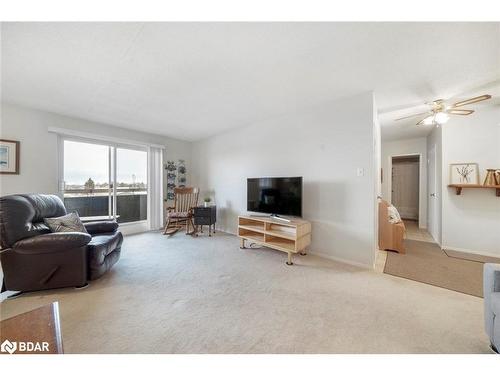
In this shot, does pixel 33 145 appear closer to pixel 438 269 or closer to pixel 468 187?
pixel 438 269

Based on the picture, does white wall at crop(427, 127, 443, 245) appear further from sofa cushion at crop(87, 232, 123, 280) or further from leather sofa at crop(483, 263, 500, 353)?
sofa cushion at crop(87, 232, 123, 280)

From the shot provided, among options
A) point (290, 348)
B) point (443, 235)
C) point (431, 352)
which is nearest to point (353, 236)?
point (431, 352)

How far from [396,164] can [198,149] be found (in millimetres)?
5965

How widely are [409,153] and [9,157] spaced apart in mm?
7837

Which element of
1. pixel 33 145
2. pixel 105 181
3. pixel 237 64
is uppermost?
A: pixel 237 64

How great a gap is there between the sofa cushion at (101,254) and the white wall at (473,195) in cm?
503

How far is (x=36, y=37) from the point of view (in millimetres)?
1496

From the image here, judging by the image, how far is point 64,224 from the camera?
2125mm

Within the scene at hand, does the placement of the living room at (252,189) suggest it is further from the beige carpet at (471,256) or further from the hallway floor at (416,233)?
the hallway floor at (416,233)

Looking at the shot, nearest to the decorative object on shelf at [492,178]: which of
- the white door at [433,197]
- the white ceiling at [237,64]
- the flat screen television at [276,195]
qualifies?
the white door at [433,197]

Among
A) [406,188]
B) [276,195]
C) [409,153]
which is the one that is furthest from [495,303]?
[406,188]

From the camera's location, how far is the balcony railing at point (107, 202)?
3514 mm
